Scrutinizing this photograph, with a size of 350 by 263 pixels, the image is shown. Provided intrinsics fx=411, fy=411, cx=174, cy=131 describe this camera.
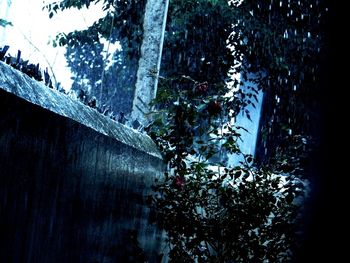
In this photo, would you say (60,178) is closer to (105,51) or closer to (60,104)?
(60,104)

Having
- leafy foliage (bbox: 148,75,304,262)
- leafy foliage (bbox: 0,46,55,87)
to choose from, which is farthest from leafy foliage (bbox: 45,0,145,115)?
leafy foliage (bbox: 148,75,304,262)

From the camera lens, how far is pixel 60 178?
88.5 inches

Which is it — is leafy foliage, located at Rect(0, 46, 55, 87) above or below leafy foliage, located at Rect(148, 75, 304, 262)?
above

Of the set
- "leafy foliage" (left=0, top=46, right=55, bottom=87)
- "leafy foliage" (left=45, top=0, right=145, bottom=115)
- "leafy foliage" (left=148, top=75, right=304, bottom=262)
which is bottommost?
"leafy foliage" (left=148, top=75, right=304, bottom=262)

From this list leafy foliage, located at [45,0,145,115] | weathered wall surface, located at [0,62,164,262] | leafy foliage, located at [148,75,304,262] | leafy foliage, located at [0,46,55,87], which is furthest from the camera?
leafy foliage, located at [45,0,145,115]

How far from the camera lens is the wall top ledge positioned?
6.01 ft

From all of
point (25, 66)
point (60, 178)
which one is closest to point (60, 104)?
point (25, 66)

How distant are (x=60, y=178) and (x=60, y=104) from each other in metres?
0.41

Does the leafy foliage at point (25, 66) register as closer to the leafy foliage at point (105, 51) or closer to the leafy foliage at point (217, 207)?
the leafy foliage at point (105, 51)

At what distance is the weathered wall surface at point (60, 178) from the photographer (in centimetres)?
181

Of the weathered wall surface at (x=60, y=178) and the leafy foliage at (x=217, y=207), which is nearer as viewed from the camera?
the weathered wall surface at (x=60, y=178)

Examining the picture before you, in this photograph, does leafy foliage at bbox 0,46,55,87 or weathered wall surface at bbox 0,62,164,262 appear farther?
leafy foliage at bbox 0,46,55,87

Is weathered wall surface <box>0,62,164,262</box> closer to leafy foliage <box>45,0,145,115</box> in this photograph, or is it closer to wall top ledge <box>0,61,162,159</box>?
wall top ledge <box>0,61,162,159</box>

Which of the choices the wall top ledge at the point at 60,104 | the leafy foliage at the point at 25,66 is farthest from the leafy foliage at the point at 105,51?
the leafy foliage at the point at 25,66
